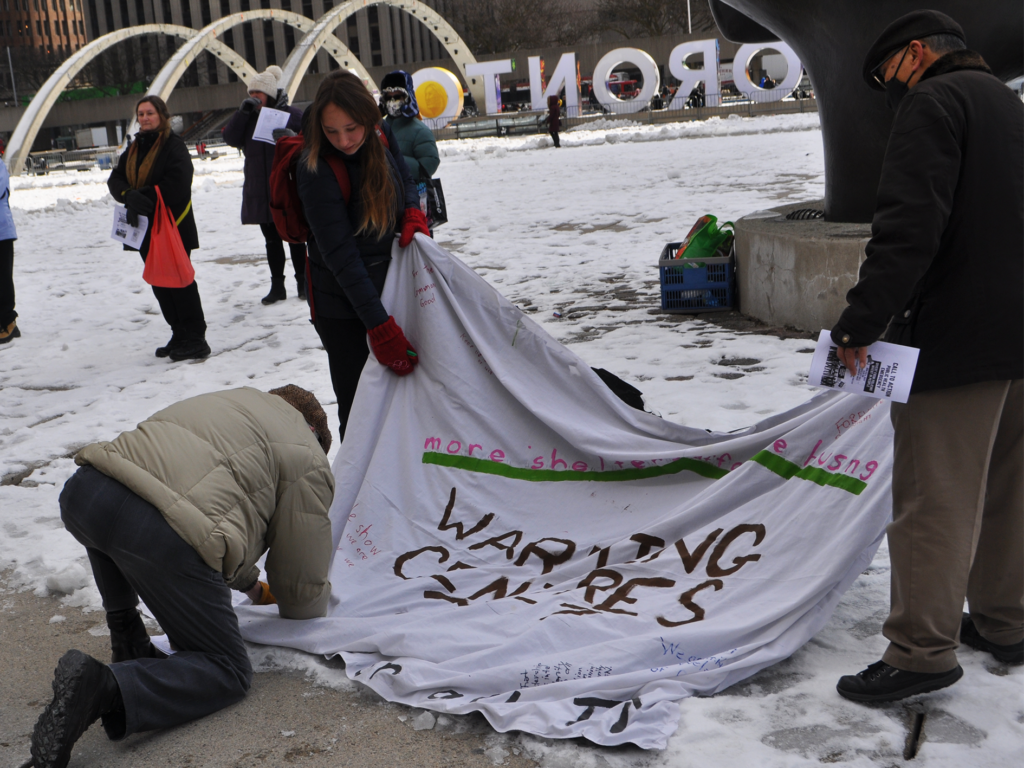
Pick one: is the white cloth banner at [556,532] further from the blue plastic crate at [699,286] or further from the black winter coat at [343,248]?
the blue plastic crate at [699,286]

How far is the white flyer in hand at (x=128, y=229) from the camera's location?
6.19 meters

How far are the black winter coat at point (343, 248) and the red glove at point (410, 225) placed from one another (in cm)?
3

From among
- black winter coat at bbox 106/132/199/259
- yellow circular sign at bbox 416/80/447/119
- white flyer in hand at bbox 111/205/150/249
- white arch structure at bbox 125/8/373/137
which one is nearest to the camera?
black winter coat at bbox 106/132/199/259

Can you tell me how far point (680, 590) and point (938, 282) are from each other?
120cm

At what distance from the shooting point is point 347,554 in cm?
338

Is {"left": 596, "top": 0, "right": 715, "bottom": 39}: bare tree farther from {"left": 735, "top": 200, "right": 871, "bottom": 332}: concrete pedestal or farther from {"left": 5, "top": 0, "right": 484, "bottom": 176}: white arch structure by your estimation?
{"left": 735, "top": 200, "right": 871, "bottom": 332}: concrete pedestal

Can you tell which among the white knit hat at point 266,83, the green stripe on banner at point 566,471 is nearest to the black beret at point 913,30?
the green stripe on banner at point 566,471

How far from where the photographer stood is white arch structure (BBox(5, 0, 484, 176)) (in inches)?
1448

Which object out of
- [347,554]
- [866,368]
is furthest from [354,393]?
[866,368]

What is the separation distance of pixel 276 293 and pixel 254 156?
5.12 ft

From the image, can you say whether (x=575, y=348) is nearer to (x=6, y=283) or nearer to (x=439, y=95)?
(x=6, y=283)

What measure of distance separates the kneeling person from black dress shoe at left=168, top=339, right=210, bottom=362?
407 centimetres

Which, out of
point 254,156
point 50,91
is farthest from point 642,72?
point 254,156

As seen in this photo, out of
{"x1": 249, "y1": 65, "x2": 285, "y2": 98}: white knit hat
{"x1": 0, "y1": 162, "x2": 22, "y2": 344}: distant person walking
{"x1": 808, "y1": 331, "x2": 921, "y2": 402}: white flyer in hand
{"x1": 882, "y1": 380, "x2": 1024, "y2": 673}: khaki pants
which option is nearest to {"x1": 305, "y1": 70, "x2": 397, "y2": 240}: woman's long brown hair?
→ {"x1": 808, "y1": 331, "x2": 921, "y2": 402}: white flyer in hand
